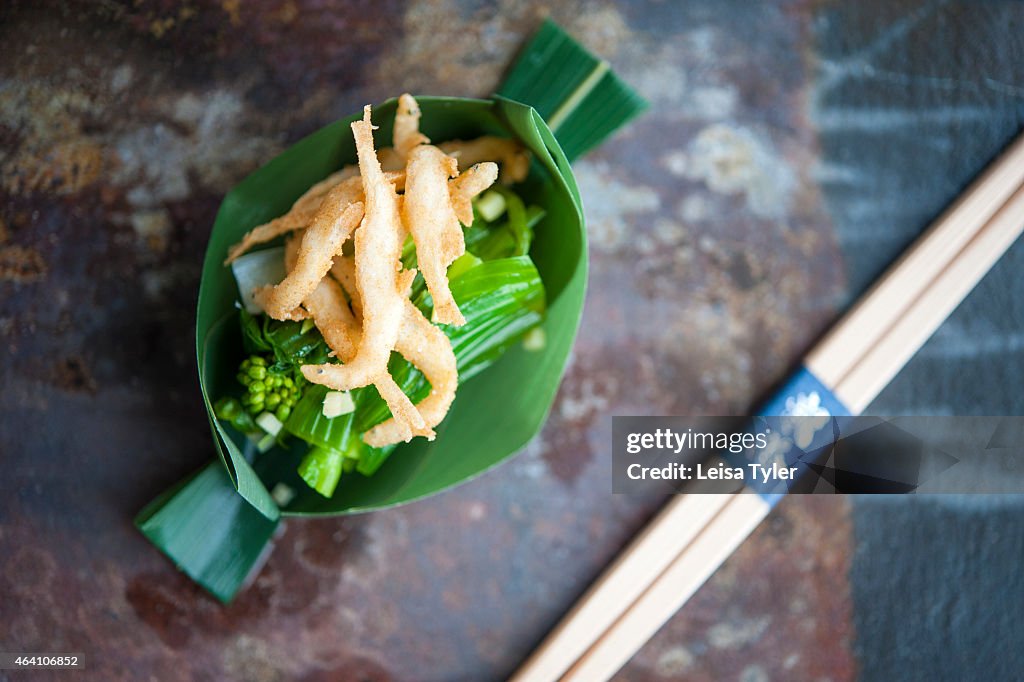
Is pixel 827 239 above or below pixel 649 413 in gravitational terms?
above

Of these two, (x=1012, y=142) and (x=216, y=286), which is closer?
(x=216, y=286)

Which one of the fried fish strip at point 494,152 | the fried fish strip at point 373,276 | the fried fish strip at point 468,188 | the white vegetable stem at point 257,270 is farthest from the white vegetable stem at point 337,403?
the fried fish strip at point 494,152

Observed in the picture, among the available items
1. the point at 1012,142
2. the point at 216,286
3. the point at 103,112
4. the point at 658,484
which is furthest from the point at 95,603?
the point at 1012,142

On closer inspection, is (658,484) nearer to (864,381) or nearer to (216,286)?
(864,381)

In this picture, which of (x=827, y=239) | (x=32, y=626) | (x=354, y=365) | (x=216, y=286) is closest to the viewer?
(x=354, y=365)

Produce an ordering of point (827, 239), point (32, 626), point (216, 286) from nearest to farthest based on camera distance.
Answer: point (216, 286) → point (32, 626) → point (827, 239)

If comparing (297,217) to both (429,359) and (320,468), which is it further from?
(320,468)

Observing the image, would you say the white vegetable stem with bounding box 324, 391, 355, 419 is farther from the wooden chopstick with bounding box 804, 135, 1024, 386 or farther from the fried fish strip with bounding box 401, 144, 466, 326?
the wooden chopstick with bounding box 804, 135, 1024, 386

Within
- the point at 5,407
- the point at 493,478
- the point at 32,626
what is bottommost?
the point at 32,626
